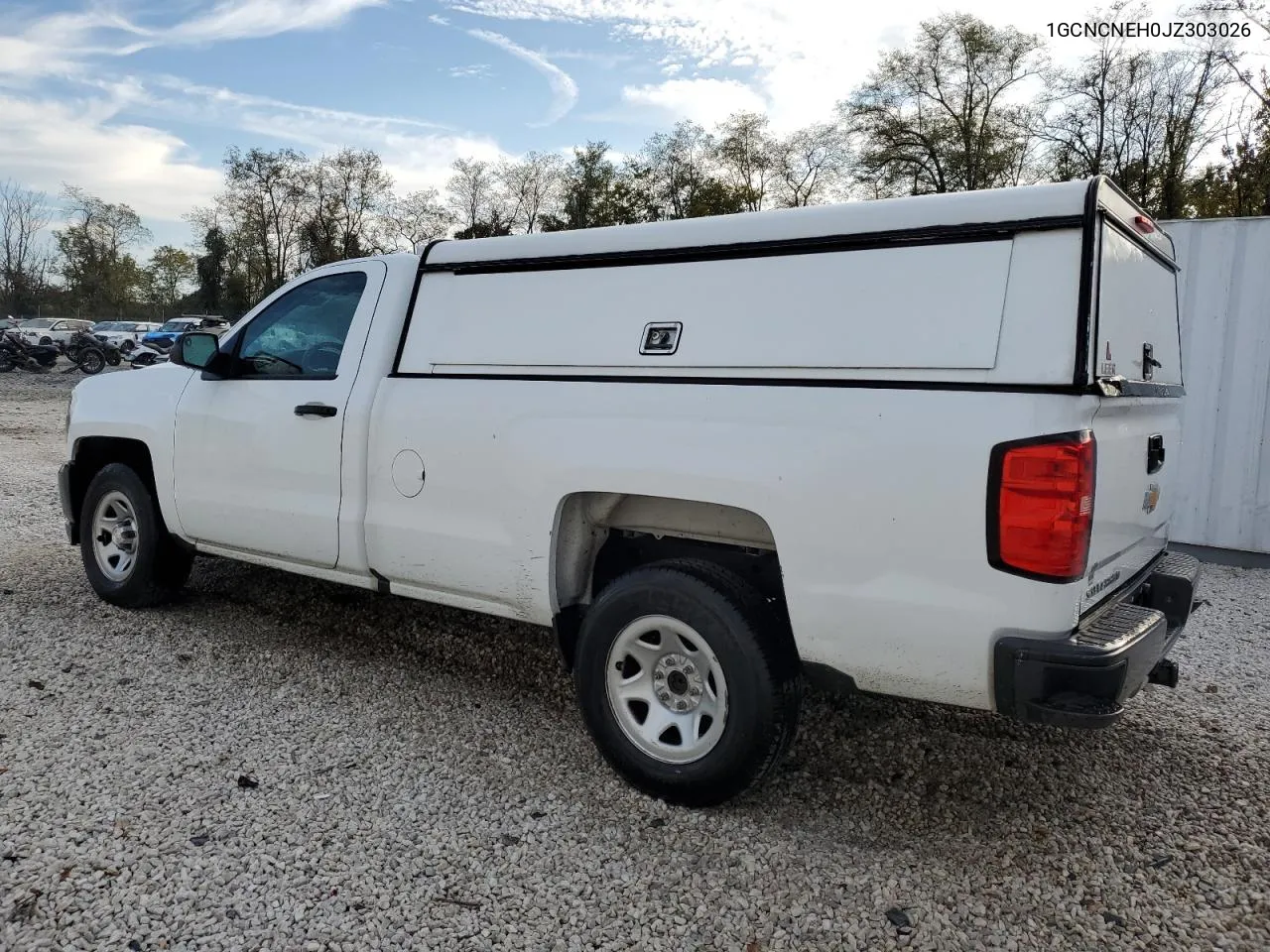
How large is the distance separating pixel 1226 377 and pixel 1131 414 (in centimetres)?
509

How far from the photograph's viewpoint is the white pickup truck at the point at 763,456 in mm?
2586

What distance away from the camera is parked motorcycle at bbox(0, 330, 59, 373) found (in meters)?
27.3

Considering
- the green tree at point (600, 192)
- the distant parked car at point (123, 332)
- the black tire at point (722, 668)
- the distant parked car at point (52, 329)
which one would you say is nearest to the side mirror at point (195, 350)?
the black tire at point (722, 668)

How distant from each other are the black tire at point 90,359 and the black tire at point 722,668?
1160 inches

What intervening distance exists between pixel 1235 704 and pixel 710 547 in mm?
2892

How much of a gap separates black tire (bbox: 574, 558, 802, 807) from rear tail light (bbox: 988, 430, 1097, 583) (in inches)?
32.1

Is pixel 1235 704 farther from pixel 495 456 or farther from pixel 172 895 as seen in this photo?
pixel 172 895

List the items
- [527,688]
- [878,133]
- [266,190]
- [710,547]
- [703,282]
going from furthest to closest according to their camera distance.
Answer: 1. [266,190]
2. [878,133]
3. [527,688]
4. [710,547]
5. [703,282]

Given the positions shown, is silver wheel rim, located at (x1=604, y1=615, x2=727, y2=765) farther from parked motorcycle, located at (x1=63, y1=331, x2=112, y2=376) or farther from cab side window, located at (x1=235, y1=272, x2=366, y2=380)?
parked motorcycle, located at (x1=63, y1=331, x2=112, y2=376)

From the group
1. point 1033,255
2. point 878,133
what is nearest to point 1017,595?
point 1033,255

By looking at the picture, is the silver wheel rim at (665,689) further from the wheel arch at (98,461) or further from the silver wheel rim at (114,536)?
the silver wheel rim at (114,536)

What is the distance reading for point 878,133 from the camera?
3800cm

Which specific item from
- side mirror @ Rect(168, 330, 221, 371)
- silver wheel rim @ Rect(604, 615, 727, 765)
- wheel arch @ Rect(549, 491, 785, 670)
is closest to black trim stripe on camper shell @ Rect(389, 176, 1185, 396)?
wheel arch @ Rect(549, 491, 785, 670)

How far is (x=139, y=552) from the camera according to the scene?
5.10m
